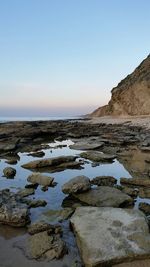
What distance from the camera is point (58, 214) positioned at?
6.73m

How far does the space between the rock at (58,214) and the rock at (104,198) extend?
84 centimetres

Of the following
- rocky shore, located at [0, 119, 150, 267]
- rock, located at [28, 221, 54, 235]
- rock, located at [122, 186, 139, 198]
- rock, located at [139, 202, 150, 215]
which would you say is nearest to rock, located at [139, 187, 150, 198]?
rocky shore, located at [0, 119, 150, 267]

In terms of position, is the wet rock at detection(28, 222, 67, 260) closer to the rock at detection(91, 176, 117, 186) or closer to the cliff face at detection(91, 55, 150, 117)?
the rock at detection(91, 176, 117, 186)

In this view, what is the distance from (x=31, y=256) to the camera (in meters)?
4.95

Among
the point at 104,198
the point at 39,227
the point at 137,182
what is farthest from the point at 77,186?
the point at 137,182

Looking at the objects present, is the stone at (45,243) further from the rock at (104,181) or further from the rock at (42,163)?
the rock at (42,163)

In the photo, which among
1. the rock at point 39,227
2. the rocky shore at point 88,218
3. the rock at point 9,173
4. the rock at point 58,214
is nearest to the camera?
the rocky shore at point 88,218

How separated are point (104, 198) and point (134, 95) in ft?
167

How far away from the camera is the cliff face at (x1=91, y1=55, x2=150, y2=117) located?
178 feet

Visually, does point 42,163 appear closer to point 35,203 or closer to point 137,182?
point 137,182

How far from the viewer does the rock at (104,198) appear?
733 centimetres

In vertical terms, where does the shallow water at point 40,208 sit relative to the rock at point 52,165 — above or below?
below

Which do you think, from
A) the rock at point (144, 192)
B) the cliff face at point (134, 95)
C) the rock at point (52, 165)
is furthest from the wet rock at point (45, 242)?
the cliff face at point (134, 95)

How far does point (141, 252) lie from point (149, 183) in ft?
16.1
